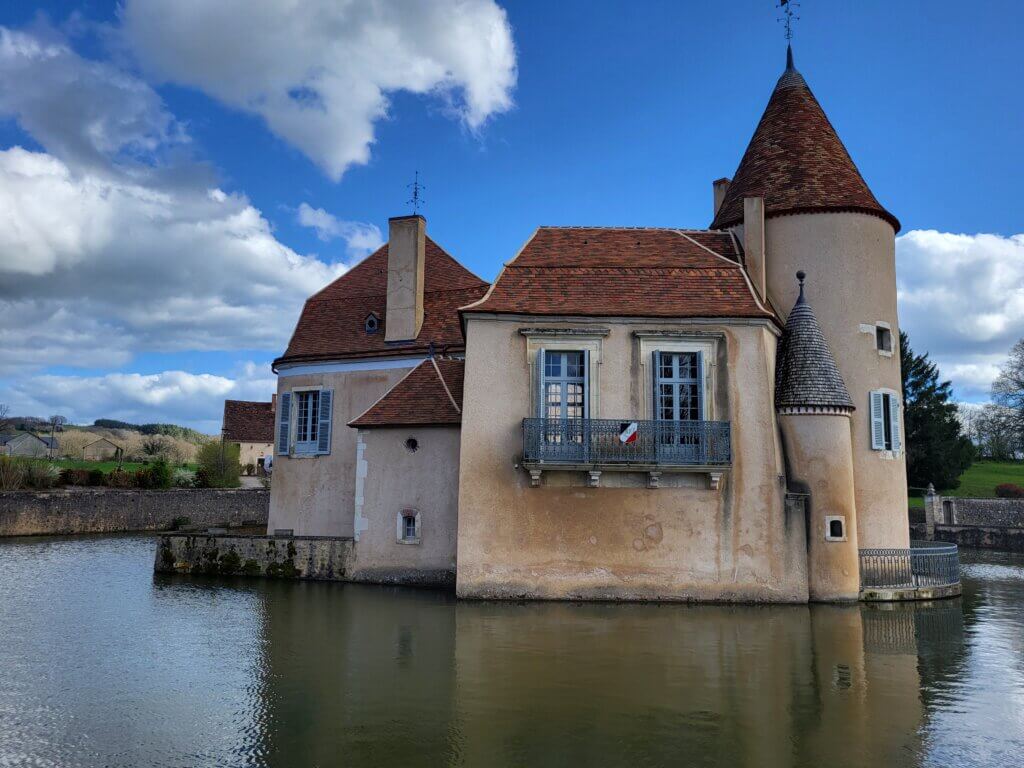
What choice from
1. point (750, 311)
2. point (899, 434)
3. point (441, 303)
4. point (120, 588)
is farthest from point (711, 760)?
point (441, 303)

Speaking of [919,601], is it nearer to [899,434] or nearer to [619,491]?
[899,434]

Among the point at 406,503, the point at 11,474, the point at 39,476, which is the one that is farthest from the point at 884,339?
the point at 39,476

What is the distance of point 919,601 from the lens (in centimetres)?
1848

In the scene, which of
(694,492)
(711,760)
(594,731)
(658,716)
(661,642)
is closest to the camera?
(711,760)

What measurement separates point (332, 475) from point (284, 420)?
110 inches

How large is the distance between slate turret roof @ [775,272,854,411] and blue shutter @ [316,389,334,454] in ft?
44.4

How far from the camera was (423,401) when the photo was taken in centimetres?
2072

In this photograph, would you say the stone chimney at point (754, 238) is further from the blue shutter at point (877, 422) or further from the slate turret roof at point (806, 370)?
the blue shutter at point (877, 422)

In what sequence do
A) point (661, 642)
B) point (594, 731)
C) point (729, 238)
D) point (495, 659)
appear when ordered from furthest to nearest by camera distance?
point (729, 238), point (661, 642), point (495, 659), point (594, 731)

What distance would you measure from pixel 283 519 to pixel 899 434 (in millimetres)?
18237

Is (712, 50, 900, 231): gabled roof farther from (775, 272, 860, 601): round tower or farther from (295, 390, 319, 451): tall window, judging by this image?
(295, 390, 319, 451): tall window

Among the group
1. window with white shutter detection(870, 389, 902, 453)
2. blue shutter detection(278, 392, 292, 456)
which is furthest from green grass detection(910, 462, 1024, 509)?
blue shutter detection(278, 392, 292, 456)

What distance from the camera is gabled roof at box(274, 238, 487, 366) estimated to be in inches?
949

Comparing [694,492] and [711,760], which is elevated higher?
[694,492]
